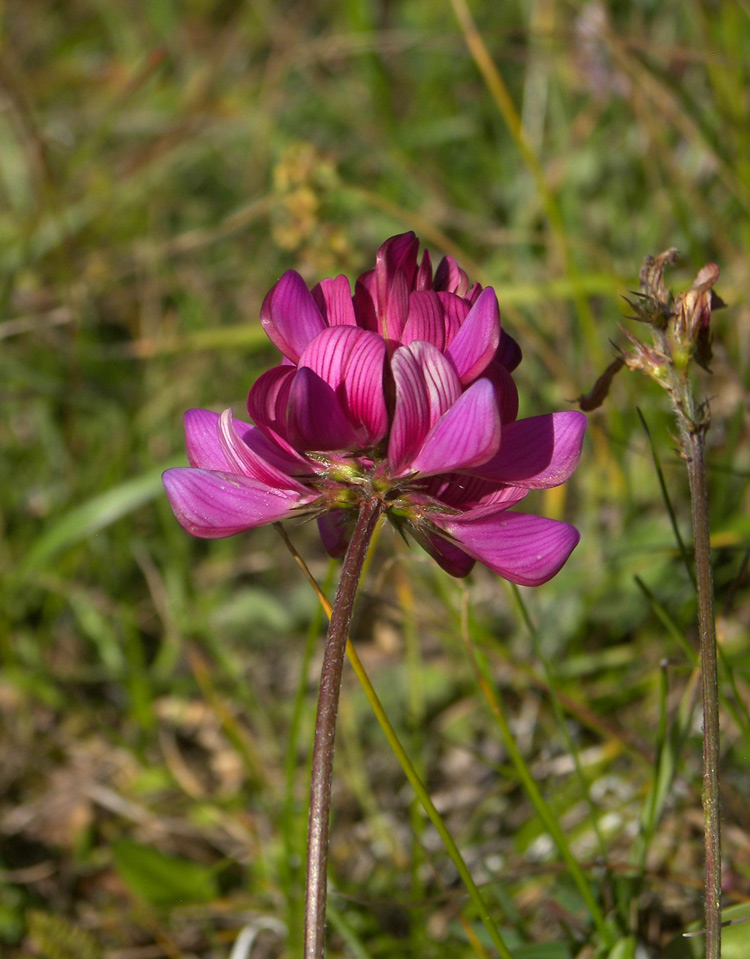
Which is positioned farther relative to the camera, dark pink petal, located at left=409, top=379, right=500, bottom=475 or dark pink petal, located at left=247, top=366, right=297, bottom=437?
dark pink petal, located at left=247, top=366, right=297, bottom=437

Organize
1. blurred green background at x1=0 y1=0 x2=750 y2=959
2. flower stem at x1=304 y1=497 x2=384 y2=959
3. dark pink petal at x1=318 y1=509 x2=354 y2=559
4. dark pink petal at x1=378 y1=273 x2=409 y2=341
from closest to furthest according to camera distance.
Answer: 1. flower stem at x1=304 y1=497 x2=384 y2=959
2. dark pink petal at x1=378 y1=273 x2=409 y2=341
3. dark pink petal at x1=318 y1=509 x2=354 y2=559
4. blurred green background at x1=0 y1=0 x2=750 y2=959

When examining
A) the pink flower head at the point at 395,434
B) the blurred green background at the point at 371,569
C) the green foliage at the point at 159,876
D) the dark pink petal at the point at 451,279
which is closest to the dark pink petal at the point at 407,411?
the pink flower head at the point at 395,434

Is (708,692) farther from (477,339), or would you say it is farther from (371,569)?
(371,569)

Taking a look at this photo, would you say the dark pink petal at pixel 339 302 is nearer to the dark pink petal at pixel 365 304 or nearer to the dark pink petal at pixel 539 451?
the dark pink petal at pixel 365 304

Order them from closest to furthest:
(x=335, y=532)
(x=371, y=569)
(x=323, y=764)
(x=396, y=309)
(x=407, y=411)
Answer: (x=323, y=764)
(x=407, y=411)
(x=396, y=309)
(x=335, y=532)
(x=371, y=569)

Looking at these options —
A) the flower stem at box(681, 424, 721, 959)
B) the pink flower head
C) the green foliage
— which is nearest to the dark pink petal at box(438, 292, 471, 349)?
the pink flower head

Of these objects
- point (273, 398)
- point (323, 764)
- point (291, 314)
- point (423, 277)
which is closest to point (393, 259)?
point (423, 277)

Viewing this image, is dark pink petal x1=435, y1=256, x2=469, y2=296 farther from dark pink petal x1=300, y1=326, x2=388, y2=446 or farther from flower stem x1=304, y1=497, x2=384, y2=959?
flower stem x1=304, y1=497, x2=384, y2=959
